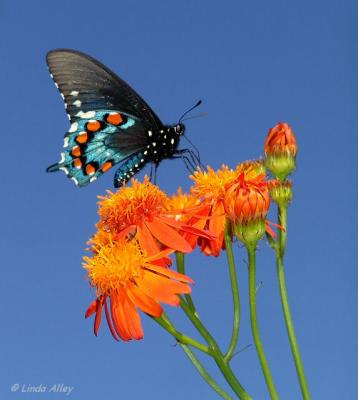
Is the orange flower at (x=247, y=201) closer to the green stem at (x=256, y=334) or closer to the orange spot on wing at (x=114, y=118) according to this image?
the green stem at (x=256, y=334)

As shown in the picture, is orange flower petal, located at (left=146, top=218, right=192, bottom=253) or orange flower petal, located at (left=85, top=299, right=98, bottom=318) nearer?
orange flower petal, located at (left=146, top=218, right=192, bottom=253)

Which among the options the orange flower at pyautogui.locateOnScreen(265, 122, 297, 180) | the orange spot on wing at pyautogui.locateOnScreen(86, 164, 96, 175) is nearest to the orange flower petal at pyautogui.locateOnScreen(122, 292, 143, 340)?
the orange flower at pyautogui.locateOnScreen(265, 122, 297, 180)

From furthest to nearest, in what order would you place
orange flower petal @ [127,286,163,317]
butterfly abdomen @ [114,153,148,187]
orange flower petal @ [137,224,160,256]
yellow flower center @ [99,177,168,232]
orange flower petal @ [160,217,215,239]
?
butterfly abdomen @ [114,153,148,187] < yellow flower center @ [99,177,168,232] < orange flower petal @ [137,224,160,256] < orange flower petal @ [160,217,215,239] < orange flower petal @ [127,286,163,317]

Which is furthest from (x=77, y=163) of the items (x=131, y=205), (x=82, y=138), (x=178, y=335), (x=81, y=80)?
(x=178, y=335)

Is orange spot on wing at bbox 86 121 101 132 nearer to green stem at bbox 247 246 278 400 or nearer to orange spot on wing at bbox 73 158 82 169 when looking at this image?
orange spot on wing at bbox 73 158 82 169

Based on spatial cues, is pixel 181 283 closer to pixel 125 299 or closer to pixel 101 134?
pixel 125 299

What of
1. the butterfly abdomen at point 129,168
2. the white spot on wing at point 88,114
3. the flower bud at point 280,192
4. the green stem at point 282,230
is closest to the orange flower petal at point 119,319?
the green stem at point 282,230

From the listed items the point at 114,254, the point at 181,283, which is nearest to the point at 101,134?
the point at 114,254
